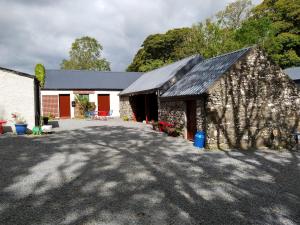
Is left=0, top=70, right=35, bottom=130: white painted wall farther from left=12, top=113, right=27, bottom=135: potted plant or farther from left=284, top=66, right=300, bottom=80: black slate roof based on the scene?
left=284, top=66, right=300, bottom=80: black slate roof

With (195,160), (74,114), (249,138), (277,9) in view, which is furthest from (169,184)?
(277,9)

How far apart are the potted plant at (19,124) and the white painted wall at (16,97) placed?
0.21 metres

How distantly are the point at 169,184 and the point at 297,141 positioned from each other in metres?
9.22

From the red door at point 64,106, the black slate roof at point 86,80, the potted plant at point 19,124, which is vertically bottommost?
the potted plant at point 19,124

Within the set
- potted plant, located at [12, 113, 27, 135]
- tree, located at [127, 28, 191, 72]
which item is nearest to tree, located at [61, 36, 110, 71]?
tree, located at [127, 28, 191, 72]

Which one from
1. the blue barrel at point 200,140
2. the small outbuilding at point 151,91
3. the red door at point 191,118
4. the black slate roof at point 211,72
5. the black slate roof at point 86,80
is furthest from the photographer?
the black slate roof at point 86,80

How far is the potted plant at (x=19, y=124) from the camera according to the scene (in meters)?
17.9

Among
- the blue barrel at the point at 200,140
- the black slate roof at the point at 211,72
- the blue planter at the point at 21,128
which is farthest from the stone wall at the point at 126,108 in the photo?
the blue barrel at the point at 200,140

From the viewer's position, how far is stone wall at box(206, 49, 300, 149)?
13648 mm

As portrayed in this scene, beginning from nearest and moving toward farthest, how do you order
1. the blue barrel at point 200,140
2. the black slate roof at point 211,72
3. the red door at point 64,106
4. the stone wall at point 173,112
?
1. the blue barrel at point 200,140
2. the black slate roof at point 211,72
3. the stone wall at point 173,112
4. the red door at point 64,106

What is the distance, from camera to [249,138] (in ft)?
45.9

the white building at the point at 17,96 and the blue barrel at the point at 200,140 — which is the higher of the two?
the white building at the point at 17,96

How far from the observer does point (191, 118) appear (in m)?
15.7

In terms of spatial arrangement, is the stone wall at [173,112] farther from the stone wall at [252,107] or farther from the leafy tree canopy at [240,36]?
the leafy tree canopy at [240,36]
